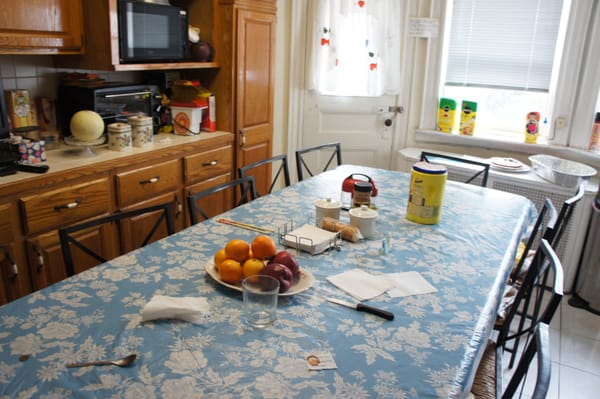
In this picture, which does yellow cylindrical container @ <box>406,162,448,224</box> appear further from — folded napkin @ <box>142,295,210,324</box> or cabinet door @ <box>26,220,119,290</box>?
cabinet door @ <box>26,220,119,290</box>

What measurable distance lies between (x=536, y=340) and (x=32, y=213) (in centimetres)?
188

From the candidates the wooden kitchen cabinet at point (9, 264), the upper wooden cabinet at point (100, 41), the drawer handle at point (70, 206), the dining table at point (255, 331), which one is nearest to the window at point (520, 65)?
the dining table at point (255, 331)

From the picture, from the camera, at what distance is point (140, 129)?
101 inches

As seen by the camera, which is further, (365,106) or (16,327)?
(365,106)

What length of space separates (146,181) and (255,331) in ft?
5.23

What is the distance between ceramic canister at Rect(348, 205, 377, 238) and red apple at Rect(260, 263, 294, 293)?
482 millimetres

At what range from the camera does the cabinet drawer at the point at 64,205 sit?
1.99m

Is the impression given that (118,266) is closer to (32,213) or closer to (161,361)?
(161,361)

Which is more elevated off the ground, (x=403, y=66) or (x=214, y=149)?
(x=403, y=66)

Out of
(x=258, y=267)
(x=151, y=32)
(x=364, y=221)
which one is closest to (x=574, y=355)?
(x=364, y=221)

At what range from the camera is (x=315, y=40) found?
3643 millimetres

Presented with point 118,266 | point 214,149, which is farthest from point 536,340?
point 214,149

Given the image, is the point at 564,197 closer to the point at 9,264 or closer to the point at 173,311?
the point at 173,311

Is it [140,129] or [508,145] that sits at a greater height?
[140,129]
